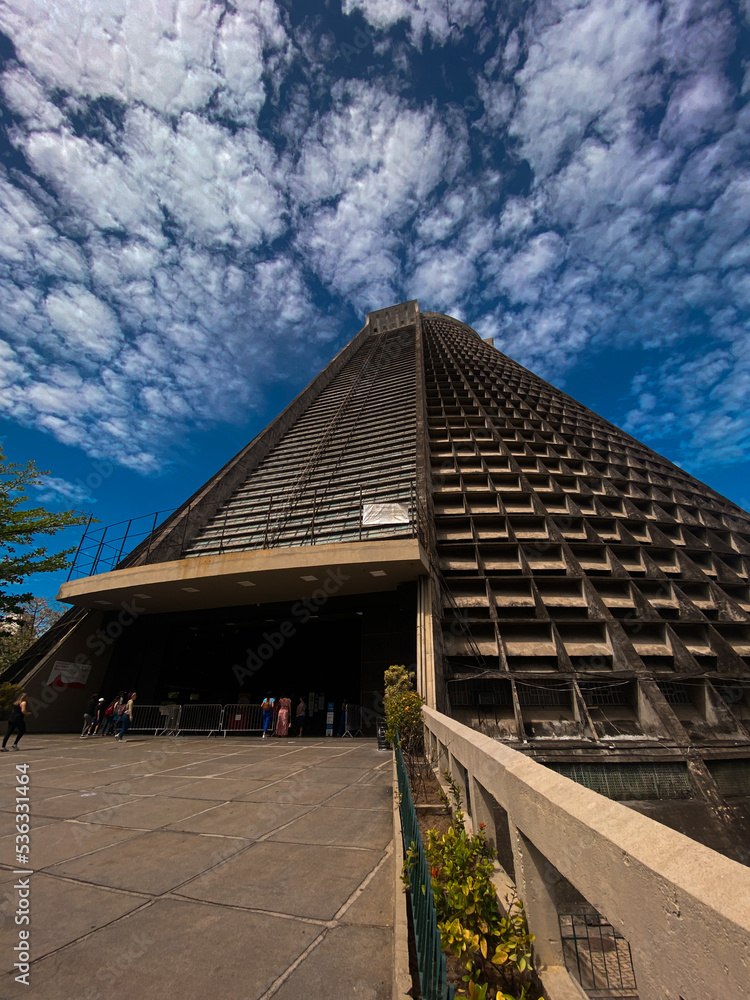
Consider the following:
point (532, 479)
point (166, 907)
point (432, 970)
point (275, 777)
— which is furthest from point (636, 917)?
point (532, 479)

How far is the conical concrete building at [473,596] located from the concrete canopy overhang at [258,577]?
0.09m

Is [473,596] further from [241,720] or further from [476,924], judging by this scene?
[476,924]

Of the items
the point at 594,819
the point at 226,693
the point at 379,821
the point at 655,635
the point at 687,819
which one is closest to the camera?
the point at 594,819

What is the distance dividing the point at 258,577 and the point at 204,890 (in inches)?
421

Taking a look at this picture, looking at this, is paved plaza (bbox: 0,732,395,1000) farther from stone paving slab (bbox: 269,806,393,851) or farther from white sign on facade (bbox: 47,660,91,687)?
white sign on facade (bbox: 47,660,91,687)

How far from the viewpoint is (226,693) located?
2234 cm

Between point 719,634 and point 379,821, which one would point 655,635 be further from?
point 379,821

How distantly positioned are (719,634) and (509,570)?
19.7 ft

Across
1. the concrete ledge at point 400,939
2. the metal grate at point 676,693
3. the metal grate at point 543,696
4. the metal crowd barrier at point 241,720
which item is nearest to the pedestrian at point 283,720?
the metal crowd barrier at point 241,720

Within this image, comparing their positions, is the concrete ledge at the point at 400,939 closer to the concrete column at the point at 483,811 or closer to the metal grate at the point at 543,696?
the concrete column at the point at 483,811

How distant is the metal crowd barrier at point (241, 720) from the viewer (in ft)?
54.0

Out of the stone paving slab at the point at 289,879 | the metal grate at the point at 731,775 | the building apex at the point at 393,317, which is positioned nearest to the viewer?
the stone paving slab at the point at 289,879

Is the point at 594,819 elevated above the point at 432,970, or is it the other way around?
the point at 594,819

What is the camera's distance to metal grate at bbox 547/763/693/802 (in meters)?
8.90
